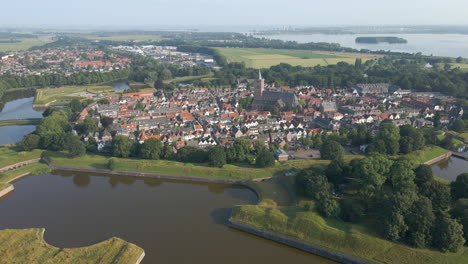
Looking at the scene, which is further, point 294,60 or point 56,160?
point 294,60

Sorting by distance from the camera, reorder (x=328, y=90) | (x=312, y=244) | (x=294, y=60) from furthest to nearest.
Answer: (x=294, y=60)
(x=328, y=90)
(x=312, y=244)

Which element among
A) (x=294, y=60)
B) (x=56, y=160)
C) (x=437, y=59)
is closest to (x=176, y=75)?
(x=294, y=60)

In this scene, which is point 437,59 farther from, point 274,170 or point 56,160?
point 56,160

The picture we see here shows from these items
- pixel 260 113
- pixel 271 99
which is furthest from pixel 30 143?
pixel 271 99

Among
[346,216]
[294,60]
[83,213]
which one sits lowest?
[83,213]

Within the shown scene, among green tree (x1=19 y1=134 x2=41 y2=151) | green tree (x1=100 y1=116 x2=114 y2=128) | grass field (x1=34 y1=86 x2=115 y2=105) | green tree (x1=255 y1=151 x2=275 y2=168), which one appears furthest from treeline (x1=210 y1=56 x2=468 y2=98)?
green tree (x1=19 y1=134 x2=41 y2=151)

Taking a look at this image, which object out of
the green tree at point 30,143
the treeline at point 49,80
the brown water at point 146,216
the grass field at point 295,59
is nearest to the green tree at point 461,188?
the brown water at point 146,216

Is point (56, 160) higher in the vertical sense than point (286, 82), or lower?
lower
